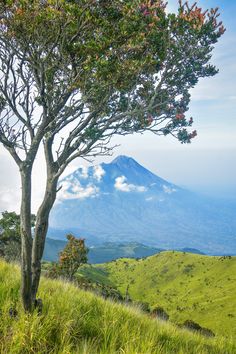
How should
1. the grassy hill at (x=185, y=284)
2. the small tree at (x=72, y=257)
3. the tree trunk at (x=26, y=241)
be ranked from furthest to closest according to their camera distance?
1. the grassy hill at (x=185, y=284)
2. the small tree at (x=72, y=257)
3. the tree trunk at (x=26, y=241)

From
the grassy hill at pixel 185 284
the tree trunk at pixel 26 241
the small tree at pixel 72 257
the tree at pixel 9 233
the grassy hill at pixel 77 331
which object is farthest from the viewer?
the grassy hill at pixel 185 284

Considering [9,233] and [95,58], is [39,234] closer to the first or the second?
[95,58]

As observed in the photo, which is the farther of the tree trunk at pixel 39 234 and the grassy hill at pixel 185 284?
the grassy hill at pixel 185 284

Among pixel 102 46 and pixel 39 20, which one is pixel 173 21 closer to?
pixel 102 46

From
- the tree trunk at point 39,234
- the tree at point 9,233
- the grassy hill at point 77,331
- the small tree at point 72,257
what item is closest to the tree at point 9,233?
the tree at point 9,233

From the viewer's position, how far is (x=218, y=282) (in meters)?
109

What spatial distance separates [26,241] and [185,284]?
Result: 404 feet

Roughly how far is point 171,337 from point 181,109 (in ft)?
25.1

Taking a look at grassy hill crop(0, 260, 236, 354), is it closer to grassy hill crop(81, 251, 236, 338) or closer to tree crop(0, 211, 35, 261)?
grassy hill crop(81, 251, 236, 338)

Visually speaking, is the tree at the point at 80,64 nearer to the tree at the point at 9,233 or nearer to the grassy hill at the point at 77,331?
the grassy hill at the point at 77,331

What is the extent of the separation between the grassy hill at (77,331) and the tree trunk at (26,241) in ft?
1.31

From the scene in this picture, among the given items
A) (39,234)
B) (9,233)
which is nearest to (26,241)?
(39,234)

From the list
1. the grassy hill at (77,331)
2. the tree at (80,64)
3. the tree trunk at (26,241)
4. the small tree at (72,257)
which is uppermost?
the tree at (80,64)

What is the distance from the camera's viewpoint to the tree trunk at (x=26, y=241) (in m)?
9.25
